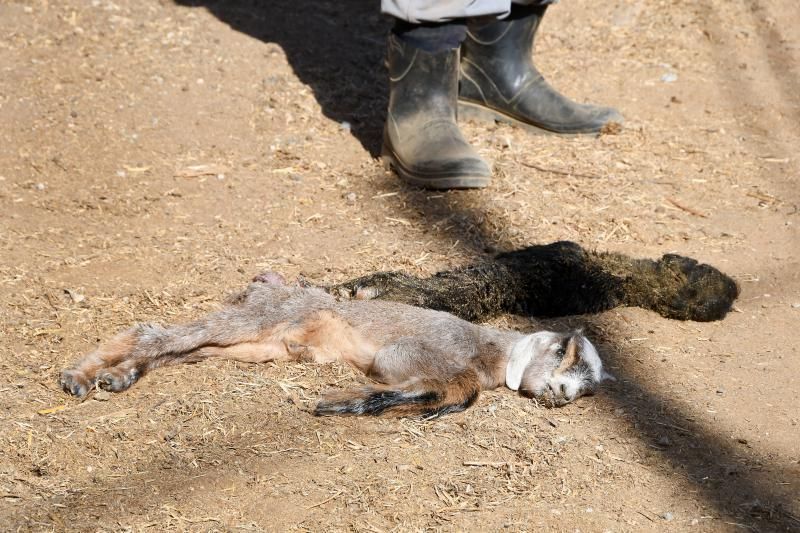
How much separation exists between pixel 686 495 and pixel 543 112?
348 centimetres

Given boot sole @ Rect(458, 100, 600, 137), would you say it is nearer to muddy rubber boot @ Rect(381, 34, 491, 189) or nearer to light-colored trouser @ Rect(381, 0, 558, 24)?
muddy rubber boot @ Rect(381, 34, 491, 189)

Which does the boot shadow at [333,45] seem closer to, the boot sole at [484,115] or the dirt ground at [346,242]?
the dirt ground at [346,242]

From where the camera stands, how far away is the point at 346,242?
4750 millimetres

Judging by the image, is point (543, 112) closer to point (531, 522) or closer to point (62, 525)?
point (531, 522)

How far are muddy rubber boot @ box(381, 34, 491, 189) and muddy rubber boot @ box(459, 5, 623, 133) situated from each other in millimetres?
609

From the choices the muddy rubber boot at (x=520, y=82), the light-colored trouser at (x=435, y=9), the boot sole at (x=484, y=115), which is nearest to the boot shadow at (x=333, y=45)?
the boot sole at (x=484, y=115)

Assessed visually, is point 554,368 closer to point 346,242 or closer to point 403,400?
point 403,400

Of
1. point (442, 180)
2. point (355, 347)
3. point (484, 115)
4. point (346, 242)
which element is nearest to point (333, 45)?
point (484, 115)

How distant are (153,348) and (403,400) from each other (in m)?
0.97

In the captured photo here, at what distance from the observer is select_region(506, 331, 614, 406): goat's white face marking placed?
141 inches

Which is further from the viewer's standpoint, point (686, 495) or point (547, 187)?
point (547, 187)

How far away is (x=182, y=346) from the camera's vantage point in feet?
11.8

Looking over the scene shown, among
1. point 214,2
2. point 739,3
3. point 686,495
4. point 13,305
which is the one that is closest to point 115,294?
point 13,305

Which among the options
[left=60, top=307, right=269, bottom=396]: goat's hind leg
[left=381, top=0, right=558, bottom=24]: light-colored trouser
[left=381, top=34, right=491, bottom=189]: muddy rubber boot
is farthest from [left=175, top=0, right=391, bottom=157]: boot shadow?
[left=60, top=307, right=269, bottom=396]: goat's hind leg
